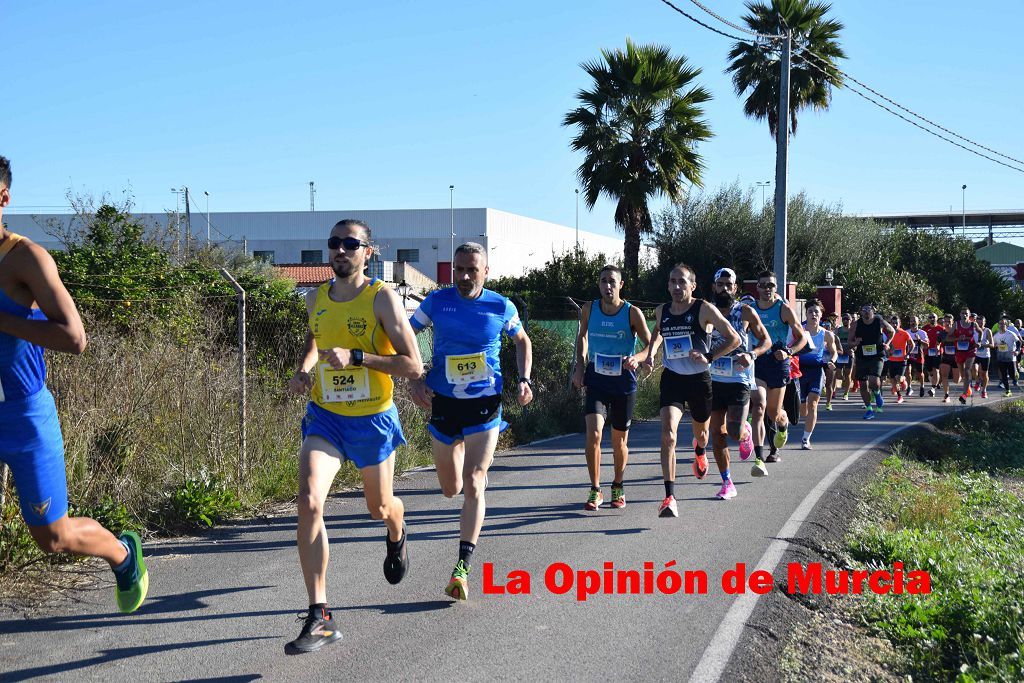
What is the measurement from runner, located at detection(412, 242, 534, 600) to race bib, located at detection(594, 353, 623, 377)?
2.06 m

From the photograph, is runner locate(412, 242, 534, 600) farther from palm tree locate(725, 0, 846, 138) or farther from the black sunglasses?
palm tree locate(725, 0, 846, 138)

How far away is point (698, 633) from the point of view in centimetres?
539

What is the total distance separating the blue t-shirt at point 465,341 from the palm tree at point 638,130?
22143 mm

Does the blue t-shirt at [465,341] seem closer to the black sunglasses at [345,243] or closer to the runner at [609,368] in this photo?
the black sunglasses at [345,243]

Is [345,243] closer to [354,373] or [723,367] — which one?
[354,373]

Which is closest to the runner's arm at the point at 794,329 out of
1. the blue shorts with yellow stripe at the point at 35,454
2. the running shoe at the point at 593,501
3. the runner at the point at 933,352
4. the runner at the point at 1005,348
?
the running shoe at the point at 593,501

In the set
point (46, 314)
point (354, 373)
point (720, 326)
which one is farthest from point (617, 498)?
point (46, 314)

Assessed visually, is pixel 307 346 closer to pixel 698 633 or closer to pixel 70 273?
pixel 698 633

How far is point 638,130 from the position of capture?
28.4 meters

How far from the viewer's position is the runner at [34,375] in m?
4.15

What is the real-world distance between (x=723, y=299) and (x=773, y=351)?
1861 mm

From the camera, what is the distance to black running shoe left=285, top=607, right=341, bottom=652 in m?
4.89

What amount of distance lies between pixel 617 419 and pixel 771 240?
86.9 feet

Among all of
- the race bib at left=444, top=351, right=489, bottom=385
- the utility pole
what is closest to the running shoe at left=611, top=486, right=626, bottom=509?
the race bib at left=444, top=351, right=489, bottom=385
